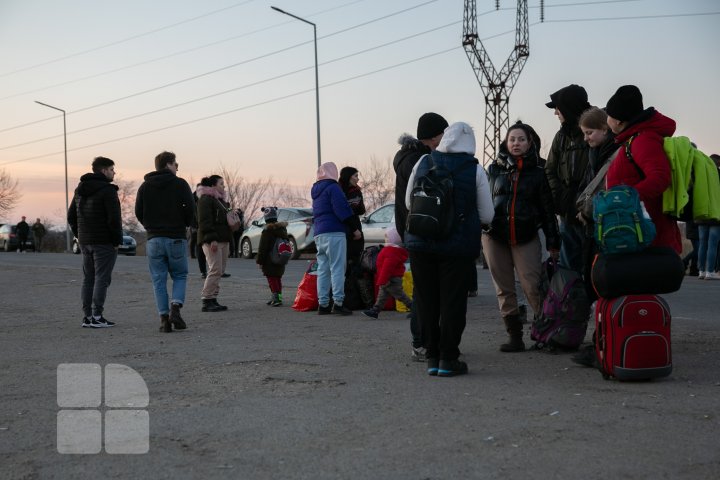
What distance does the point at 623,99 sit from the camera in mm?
6438

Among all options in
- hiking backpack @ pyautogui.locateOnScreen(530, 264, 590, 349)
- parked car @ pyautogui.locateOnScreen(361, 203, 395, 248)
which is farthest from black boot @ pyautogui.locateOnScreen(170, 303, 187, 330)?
parked car @ pyautogui.locateOnScreen(361, 203, 395, 248)

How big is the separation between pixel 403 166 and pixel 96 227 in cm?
427

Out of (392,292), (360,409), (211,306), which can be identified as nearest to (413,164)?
(360,409)

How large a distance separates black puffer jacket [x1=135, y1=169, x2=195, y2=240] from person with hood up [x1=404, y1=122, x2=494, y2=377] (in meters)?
3.98

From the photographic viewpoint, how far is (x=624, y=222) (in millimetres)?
6098

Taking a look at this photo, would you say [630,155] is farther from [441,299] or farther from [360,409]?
[360,409]

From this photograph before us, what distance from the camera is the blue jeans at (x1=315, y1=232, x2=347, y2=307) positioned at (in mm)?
10875

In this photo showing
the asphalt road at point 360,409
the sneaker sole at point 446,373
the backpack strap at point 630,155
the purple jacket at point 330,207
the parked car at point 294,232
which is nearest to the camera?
the asphalt road at point 360,409

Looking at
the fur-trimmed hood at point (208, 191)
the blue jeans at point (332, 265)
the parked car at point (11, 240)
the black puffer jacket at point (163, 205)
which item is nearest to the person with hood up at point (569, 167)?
the blue jeans at point (332, 265)

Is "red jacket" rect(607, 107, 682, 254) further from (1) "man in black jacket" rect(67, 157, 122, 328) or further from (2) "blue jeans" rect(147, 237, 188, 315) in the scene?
(1) "man in black jacket" rect(67, 157, 122, 328)

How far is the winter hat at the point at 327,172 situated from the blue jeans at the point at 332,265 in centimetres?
69

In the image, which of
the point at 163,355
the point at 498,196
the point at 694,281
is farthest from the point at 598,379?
the point at 694,281

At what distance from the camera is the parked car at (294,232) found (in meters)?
26.2

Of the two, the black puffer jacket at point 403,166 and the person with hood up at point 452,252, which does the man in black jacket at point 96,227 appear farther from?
the person with hood up at point 452,252
